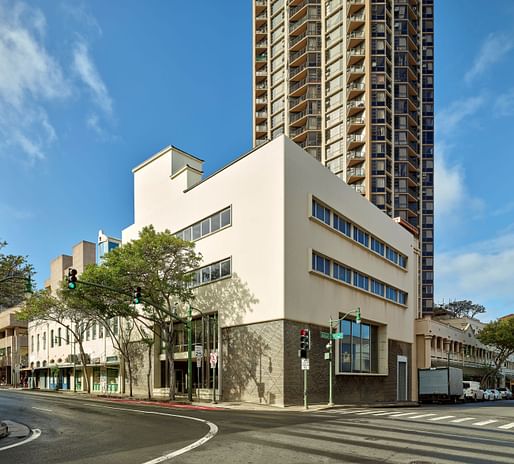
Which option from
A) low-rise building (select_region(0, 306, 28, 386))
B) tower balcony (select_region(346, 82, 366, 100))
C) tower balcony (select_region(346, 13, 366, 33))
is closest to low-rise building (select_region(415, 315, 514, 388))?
tower balcony (select_region(346, 82, 366, 100))

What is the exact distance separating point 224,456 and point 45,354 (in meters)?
66.8

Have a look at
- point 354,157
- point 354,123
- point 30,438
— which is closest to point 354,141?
point 354,157

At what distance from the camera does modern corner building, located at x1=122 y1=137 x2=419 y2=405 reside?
31906mm

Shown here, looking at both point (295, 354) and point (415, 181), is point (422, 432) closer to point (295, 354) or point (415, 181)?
point (295, 354)

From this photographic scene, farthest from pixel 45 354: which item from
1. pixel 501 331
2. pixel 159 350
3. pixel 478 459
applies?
pixel 478 459

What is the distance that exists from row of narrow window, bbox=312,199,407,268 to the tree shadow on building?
780 centimetres

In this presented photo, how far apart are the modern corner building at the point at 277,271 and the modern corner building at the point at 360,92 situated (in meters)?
35.3

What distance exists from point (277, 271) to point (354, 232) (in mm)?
12040

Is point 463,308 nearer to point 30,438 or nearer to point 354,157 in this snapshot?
point 354,157

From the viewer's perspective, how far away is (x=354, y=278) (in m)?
40.4

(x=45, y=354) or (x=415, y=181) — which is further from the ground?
(x=415, y=181)

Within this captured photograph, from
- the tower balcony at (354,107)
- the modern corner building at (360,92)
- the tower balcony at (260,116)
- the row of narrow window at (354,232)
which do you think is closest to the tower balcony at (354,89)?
the modern corner building at (360,92)

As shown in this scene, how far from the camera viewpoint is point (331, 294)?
36.4 m

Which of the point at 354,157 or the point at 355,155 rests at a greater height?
the point at 355,155
